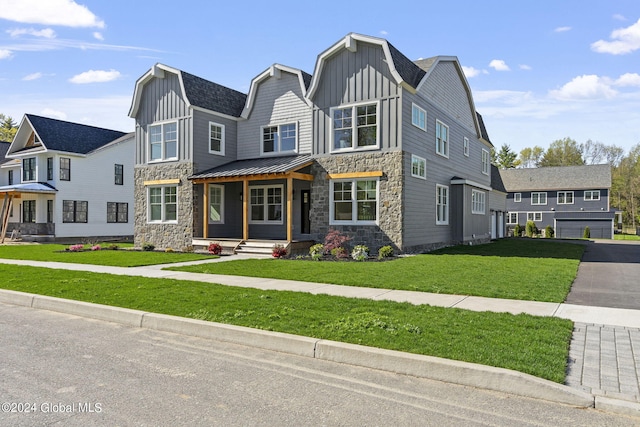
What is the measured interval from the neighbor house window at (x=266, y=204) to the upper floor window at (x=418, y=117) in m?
6.40

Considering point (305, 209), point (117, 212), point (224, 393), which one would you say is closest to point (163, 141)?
point (305, 209)

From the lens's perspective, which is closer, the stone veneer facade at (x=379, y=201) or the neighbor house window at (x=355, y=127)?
the stone veneer facade at (x=379, y=201)

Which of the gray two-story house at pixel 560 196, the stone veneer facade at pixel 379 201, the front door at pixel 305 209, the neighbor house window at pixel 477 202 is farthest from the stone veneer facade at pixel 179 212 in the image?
the gray two-story house at pixel 560 196

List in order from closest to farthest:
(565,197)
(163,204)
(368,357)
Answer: (368,357) → (163,204) → (565,197)

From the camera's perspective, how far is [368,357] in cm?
520

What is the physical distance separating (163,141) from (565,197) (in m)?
44.6

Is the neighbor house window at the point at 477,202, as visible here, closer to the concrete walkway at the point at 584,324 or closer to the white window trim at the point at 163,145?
the white window trim at the point at 163,145

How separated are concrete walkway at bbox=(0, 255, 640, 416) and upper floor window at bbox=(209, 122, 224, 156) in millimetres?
10284

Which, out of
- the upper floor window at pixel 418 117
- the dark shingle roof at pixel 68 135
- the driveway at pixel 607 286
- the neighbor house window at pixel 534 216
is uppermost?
the dark shingle roof at pixel 68 135

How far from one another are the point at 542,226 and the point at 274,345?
5155 centimetres

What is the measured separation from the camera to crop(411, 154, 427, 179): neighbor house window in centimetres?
1753

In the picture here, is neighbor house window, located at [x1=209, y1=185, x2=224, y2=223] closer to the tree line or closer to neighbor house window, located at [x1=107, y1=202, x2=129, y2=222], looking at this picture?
neighbor house window, located at [x1=107, y1=202, x2=129, y2=222]

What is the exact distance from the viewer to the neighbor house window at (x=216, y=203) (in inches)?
838

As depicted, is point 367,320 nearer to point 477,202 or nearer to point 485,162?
point 477,202
